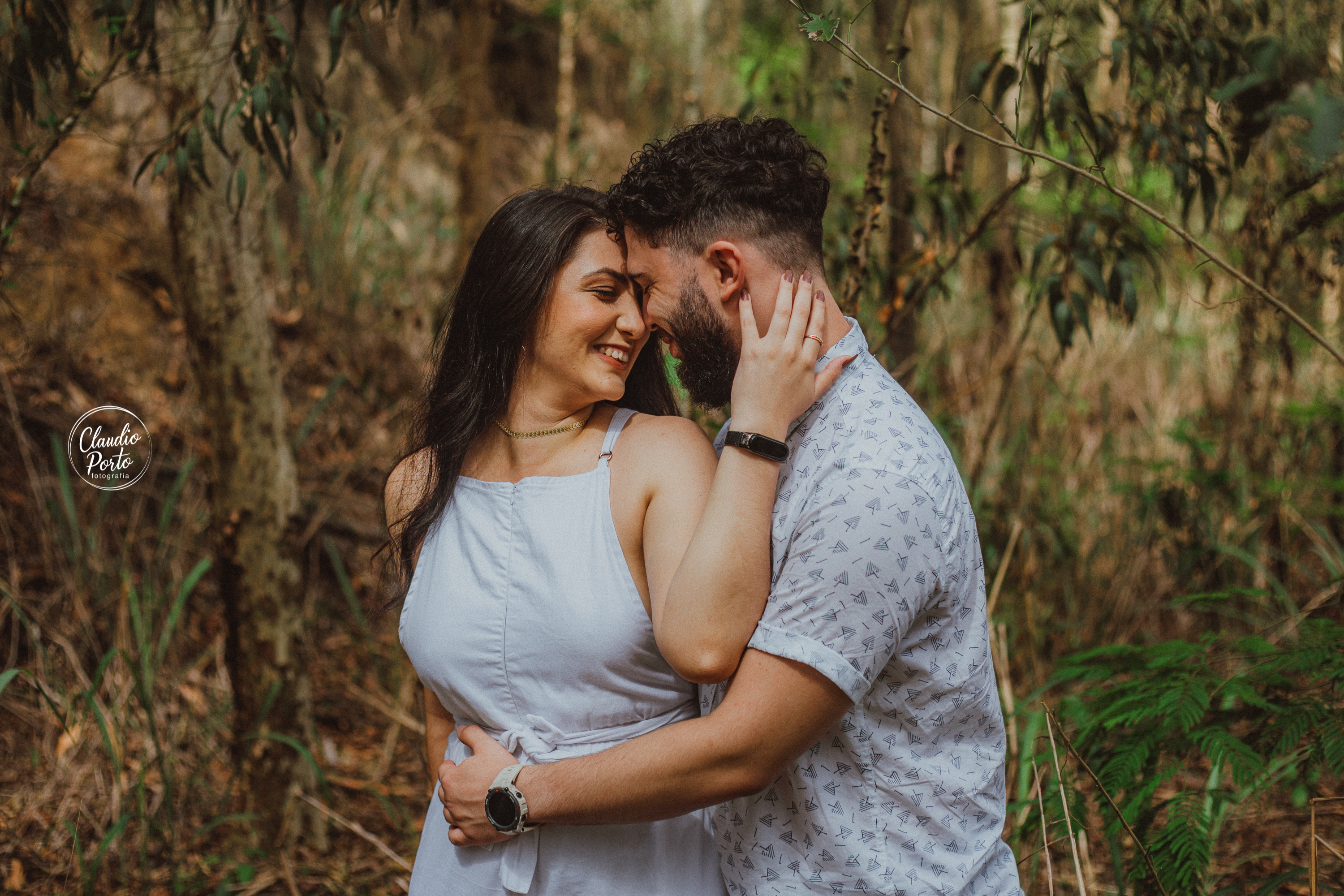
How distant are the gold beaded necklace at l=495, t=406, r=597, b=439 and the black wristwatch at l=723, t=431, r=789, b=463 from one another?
0.50 meters

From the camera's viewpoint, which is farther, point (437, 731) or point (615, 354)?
point (437, 731)

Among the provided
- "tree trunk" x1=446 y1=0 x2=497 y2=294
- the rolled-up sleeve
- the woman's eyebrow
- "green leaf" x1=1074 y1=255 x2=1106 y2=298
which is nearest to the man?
the rolled-up sleeve

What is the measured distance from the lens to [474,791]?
1566 mm

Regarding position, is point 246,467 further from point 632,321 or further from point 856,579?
point 856,579

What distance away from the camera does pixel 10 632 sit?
12.2 feet

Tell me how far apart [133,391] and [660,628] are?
4505 mm

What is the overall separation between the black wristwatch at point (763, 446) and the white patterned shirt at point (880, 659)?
0.20ft

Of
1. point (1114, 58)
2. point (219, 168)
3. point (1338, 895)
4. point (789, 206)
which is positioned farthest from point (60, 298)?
point (1338, 895)

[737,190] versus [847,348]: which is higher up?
[737,190]

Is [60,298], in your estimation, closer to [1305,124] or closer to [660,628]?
[660,628]

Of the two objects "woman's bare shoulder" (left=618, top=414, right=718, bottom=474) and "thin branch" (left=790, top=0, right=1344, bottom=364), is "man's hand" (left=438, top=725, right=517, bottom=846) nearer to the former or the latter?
"woman's bare shoulder" (left=618, top=414, right=718, bottom=474)

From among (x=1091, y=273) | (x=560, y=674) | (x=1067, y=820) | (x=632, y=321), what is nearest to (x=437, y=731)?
(x=560, y=674)

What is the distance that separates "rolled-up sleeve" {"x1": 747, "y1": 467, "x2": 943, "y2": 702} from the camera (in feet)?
4.18

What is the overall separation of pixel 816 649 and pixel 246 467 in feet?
7.37
